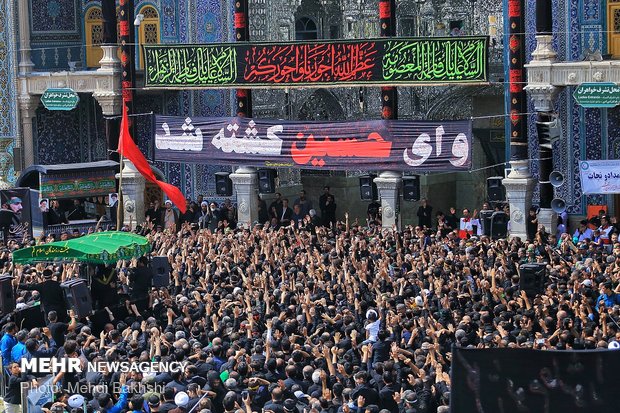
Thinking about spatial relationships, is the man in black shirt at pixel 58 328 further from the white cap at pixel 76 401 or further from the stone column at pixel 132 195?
the stone column at pixel 132 195

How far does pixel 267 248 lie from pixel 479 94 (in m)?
11.5

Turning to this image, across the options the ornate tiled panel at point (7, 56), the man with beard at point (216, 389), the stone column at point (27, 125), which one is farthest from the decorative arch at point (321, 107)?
the man with beard at point (216, 389)

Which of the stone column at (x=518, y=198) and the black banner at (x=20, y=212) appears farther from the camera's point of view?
the black banner at (x=20, y=212)

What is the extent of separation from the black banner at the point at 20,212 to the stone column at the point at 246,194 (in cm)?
446

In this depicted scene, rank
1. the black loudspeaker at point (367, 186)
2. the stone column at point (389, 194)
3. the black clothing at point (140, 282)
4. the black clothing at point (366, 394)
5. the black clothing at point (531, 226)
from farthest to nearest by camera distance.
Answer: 1. the black loudspeaker at point (367, 186)
2. the stone column at point (389, 194)
3. the black clothing at point (531, 226)
4. the black clothing at point (140, 282)
5. the black clothing at point (366, 394)

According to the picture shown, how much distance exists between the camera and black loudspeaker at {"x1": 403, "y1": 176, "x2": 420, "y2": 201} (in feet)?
104

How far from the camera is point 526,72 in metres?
31.7

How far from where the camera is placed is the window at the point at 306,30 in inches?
1503

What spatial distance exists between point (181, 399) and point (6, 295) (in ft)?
24.2

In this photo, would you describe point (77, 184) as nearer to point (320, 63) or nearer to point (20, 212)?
point (20, 212)

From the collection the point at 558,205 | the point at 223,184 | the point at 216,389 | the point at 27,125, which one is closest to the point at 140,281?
the point at 216,389

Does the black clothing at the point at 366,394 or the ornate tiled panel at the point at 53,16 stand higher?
the ornate tiled panel at the point at 53,16

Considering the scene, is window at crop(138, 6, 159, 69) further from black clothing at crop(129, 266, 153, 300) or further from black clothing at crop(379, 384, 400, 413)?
black clothing at crop(379, 384, 400, 413)

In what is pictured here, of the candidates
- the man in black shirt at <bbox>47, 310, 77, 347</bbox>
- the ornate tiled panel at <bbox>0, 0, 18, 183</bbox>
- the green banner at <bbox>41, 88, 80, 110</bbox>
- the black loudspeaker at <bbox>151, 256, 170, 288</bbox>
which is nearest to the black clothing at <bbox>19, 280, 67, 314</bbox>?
the man in black shirt at <bbox>47, 310, 77, 347</bbox>
